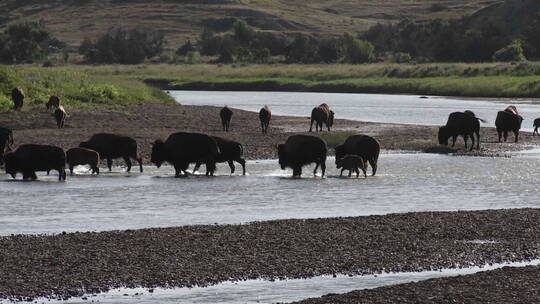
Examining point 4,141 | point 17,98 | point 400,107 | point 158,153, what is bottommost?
point 400,107

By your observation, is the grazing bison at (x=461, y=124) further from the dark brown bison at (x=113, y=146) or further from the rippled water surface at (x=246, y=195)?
the dark brown bison at (x=113, y=146)

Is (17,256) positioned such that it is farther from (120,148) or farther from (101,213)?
(120,148)

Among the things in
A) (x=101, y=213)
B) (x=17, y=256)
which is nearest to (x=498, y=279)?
(x=17, y=256)

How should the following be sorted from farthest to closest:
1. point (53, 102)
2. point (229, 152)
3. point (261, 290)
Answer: point (53, 102), point (229, 152), point (261, 290)

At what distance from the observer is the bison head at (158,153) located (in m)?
26.0

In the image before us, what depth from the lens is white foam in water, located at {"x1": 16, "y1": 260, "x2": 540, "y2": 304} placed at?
13.0 metres

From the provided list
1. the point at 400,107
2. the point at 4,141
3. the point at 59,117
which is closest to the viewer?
the point at 4,141

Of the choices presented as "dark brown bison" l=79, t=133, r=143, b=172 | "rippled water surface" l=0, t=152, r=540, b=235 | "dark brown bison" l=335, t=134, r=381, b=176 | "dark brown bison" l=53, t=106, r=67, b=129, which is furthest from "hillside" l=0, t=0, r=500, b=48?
"rippled water surface" l=0, t=152, r=540, b=235

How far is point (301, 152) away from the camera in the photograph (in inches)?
998

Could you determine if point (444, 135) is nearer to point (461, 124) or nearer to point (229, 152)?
point (461, 124)

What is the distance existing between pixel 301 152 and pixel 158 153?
10.8 ft

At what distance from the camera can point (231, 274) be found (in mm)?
14234

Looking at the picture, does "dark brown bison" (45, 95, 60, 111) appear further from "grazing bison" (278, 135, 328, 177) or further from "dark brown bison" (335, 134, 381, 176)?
"dark brown bison" (335, 134, 381, 176)

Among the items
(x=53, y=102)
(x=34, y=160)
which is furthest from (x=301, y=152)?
(x=53, y=102)
